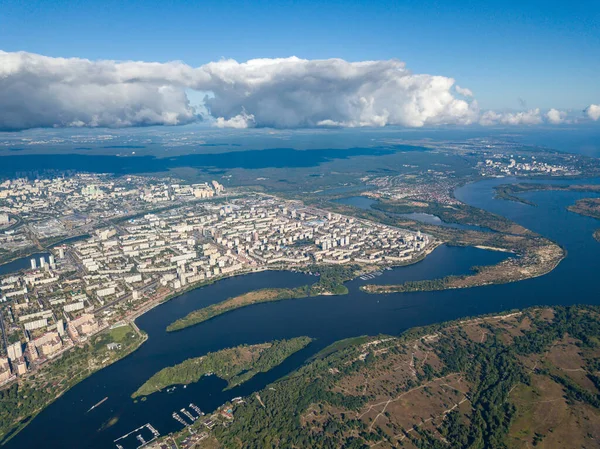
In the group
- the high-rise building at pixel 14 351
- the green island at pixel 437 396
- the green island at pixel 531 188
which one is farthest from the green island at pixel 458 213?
the high-rise building at pixel 14 351

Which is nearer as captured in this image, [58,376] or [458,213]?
[58,376]

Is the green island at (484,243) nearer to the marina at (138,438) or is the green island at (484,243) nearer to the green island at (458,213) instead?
the green island at (458,213)

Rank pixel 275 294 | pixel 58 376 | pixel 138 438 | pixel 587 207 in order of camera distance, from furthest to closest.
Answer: pixel 587 207
pixel 275 294
pixel 58 376
pixel 138 438

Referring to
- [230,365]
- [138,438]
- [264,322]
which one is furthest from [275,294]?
[138,438]

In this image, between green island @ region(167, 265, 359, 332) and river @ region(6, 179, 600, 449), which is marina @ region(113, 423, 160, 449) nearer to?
river @ region(6, 179, 600, 449)

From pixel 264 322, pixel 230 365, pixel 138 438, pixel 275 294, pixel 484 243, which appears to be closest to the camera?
pixel 138 438

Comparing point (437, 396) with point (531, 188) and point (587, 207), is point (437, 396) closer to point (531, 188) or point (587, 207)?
point (587, 207)

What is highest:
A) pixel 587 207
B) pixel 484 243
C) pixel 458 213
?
pixel 587 207
